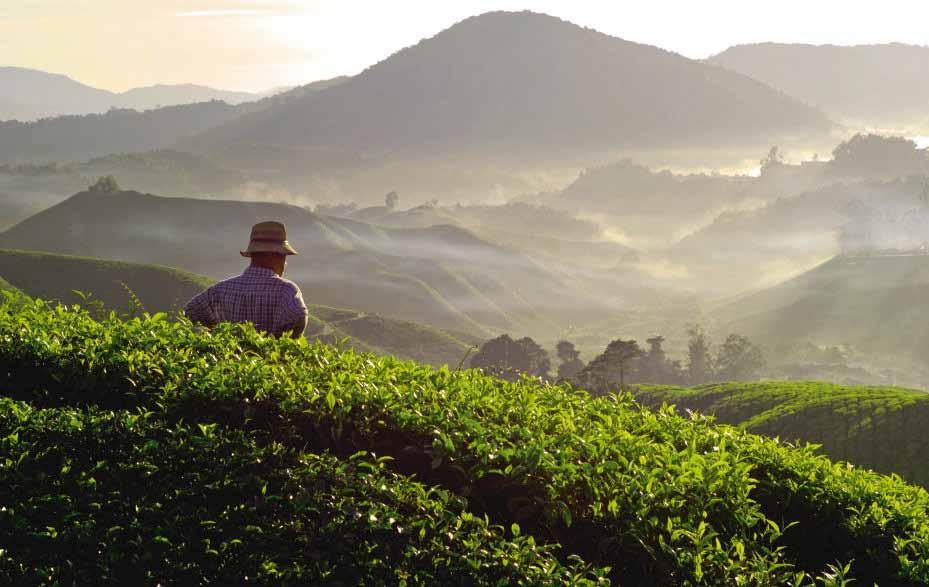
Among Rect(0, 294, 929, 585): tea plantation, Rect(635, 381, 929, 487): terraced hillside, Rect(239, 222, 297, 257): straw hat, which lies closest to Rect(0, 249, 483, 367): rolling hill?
Rect(635, 381, 929, 487): terraced hillside

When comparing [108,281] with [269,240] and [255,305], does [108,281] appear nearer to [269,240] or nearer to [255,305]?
[269,240]

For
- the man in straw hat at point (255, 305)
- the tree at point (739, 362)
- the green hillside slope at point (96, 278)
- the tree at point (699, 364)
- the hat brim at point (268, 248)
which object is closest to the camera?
the man in straw hat at point (255, 305)

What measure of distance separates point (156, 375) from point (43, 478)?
1.42 m

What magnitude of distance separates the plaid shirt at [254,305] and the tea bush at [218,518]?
10.7 feet

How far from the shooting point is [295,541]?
515cm

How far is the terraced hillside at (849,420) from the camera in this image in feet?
84.4

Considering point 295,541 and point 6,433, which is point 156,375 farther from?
point 295,541

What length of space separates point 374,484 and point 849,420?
27.7 m

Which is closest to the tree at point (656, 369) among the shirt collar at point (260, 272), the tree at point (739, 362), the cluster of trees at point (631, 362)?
the cluster of trees at point (631, 362)

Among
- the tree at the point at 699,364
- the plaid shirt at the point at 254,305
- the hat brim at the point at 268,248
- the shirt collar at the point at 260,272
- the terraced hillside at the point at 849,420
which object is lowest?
the tree at the point at 699,364

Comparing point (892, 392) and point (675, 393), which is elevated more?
point (892, 392)

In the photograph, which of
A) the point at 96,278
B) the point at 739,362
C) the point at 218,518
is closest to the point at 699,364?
the point at 739,362

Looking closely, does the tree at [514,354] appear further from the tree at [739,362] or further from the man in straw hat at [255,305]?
the man in straw hat at [255,305]

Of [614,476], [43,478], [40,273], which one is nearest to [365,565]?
[614,476]
